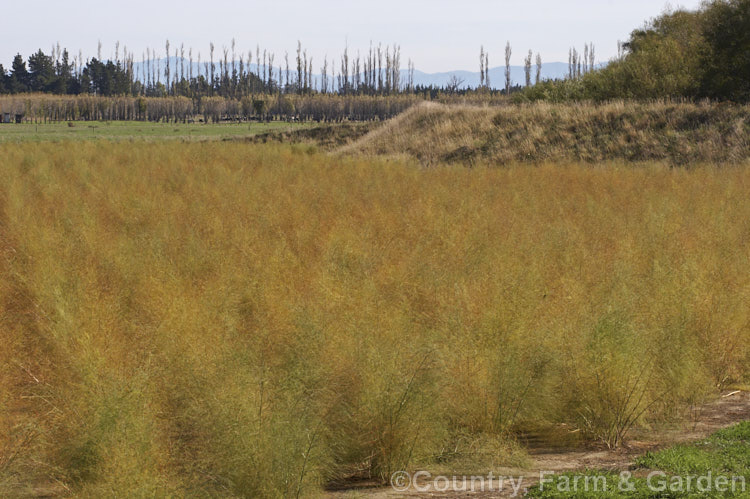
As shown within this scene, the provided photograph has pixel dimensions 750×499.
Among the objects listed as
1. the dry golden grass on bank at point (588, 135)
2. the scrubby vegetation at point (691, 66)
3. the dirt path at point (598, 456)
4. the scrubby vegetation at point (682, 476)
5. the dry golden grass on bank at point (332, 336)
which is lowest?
the dirt path at point (598, 456)

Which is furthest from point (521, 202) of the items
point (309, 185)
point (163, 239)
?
point (163, 239)

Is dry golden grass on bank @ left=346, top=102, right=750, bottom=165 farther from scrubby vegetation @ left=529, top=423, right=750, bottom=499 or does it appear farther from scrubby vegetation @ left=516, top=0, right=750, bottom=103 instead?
scrubby vegetation @ left=529, top=423, right=750, bottom=499

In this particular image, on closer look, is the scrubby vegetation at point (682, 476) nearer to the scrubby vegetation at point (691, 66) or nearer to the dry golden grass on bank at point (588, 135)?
the dry golden grass on bank at point (588, 135)

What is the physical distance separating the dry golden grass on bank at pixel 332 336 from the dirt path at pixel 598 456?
183mm

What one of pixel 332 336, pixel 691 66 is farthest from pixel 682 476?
pixel 691 66

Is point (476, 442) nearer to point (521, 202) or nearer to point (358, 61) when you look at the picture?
point (521, 202)

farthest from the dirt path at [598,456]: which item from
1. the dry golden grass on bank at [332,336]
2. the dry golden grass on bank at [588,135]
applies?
the dry golden grass on bank at [588,135]

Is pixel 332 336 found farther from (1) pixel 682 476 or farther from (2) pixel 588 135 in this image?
(2) pixel 588 135

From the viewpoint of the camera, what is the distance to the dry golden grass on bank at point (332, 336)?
5.13m

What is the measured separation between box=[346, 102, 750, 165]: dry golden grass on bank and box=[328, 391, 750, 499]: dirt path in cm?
1796

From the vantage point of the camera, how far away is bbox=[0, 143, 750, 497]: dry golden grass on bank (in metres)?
5.13

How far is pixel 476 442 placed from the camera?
6.00m

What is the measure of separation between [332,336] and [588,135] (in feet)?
74.8

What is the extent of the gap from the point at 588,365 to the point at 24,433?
4.49 metres
